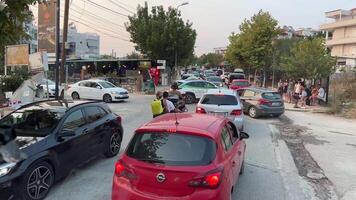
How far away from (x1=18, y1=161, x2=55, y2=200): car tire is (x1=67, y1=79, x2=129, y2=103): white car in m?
18.6

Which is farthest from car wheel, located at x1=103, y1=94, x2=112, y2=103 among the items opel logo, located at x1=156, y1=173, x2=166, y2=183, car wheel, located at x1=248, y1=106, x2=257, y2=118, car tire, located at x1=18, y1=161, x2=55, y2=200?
opel logo, located at x1=156, y1=173, x2=166, y2=183

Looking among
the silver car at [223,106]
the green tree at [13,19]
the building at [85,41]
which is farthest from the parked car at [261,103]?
the building at [85,41]

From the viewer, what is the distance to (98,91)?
1006 inches

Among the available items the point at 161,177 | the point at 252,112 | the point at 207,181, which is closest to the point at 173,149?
the point at 161,177

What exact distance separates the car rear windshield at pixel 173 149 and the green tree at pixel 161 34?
3696cm

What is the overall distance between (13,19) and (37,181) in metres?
3.02

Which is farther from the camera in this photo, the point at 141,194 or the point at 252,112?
the point at 252,112

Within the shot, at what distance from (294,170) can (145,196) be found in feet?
17.2

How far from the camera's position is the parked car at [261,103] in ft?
60.7

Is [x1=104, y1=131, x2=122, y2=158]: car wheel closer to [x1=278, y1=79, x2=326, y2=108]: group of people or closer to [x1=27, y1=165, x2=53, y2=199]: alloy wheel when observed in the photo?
[x1=27, y1=165, x2=53, y2=199]: alloy wheel

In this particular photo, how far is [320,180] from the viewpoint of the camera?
8.31 meters

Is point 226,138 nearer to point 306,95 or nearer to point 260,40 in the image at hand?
point 306,95

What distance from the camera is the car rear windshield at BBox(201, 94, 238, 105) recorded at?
13.2 metres

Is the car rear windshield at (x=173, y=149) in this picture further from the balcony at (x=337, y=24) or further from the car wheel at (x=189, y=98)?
the balcony at (x=337, y=24)
